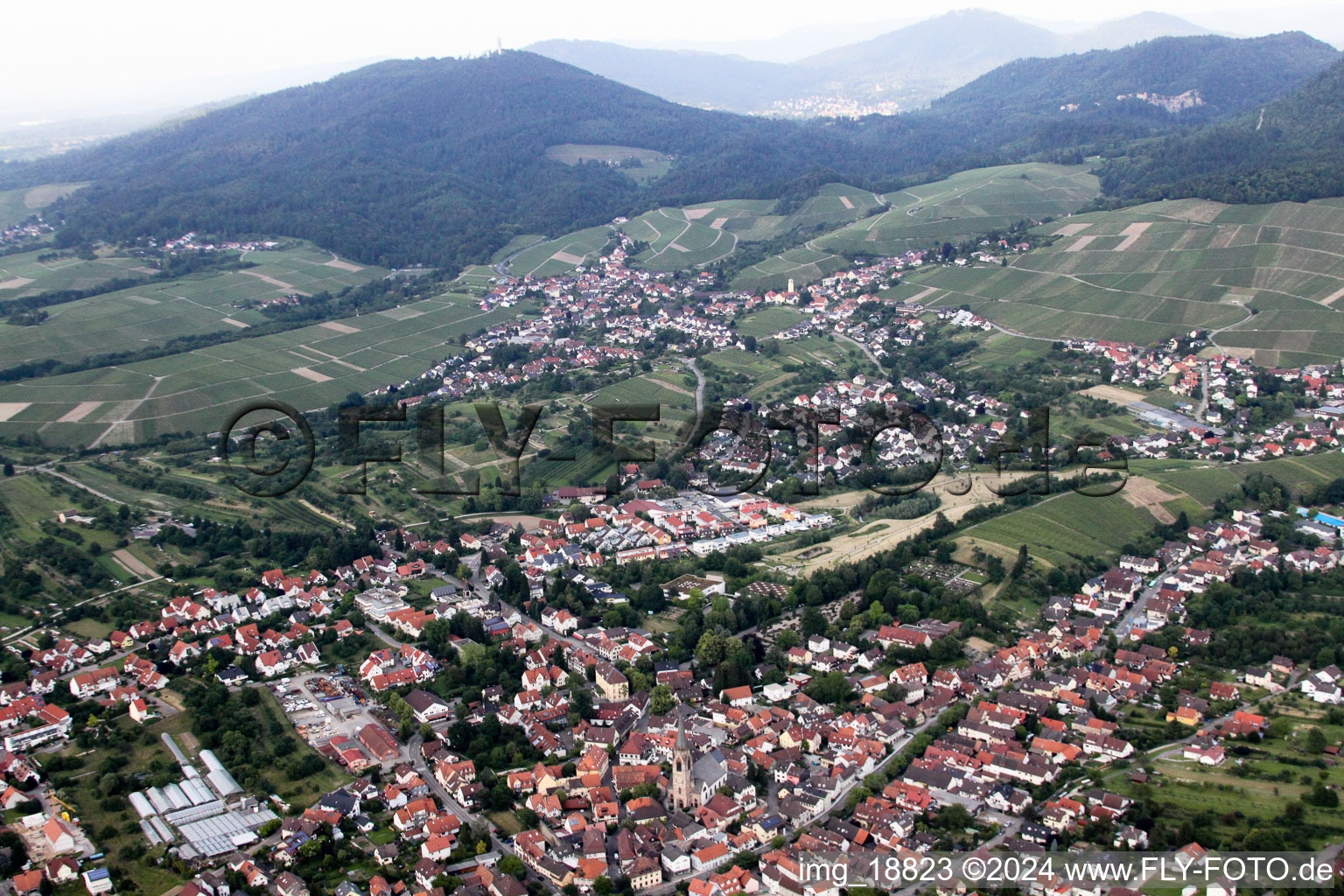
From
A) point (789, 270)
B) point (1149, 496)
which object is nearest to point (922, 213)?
point (789, 270)

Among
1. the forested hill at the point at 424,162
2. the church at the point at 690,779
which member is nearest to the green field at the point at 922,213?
the forested hill at the point at 424,162

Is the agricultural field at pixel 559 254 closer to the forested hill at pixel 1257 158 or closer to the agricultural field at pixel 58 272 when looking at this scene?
the agricultural field at pixel 58 272

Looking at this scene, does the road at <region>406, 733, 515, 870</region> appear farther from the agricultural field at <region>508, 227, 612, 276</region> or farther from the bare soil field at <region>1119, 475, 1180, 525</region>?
the agricultural field at <region>508, 227, 612, 276</region>

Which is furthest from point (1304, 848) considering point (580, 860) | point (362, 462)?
point (362, 462)

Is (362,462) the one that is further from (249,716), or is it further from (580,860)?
(580,860)

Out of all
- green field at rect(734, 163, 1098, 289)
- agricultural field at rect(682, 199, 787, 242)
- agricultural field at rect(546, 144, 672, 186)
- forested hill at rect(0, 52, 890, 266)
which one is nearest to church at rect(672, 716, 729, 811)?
green field at rect(734, 163, 1098, 289)
